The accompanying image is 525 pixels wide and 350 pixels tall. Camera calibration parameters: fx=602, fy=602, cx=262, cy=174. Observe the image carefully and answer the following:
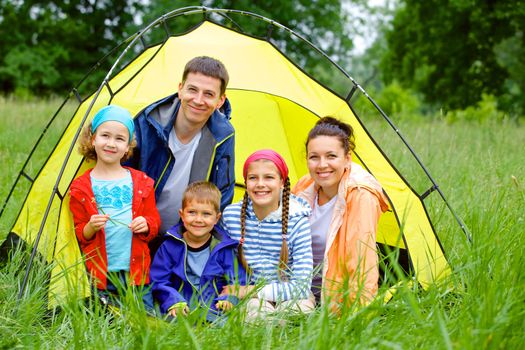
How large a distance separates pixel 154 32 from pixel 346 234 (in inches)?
550

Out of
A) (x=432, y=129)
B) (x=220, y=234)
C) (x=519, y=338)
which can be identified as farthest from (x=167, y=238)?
(x=432, y=129)

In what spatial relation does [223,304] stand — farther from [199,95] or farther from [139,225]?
[199,95]

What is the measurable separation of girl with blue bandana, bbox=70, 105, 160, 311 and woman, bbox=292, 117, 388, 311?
0.86m

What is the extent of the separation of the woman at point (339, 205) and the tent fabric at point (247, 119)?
21 centimetres

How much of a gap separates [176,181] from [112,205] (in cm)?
48

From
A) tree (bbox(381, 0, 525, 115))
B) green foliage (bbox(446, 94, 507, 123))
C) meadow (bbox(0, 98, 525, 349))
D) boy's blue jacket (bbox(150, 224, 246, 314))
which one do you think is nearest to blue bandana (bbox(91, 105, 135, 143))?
boy's blue jacket (bbox(150, 224, 246, 314))

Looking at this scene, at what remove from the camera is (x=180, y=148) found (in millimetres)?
3379

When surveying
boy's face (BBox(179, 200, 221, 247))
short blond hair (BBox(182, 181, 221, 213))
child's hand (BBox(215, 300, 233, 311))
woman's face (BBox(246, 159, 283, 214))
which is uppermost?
woman's face (BBox(246, 159, 283, 214))

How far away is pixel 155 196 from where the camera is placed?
339 cm

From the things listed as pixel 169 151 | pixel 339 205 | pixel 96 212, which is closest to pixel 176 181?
pixel 169 151

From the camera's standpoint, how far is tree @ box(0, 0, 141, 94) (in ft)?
52.6

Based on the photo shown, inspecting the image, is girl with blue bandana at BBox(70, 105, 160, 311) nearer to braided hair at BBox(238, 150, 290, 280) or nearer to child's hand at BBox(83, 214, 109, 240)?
child's hand at BBox(83, 214, 109, 240)

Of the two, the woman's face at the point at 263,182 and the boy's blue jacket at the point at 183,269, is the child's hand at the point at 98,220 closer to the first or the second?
the boy's blue jacket at the point at 183,269

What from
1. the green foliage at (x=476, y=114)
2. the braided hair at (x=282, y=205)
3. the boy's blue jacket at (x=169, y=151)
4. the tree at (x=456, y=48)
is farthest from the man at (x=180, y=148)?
the tree at (x=456, y=48)
